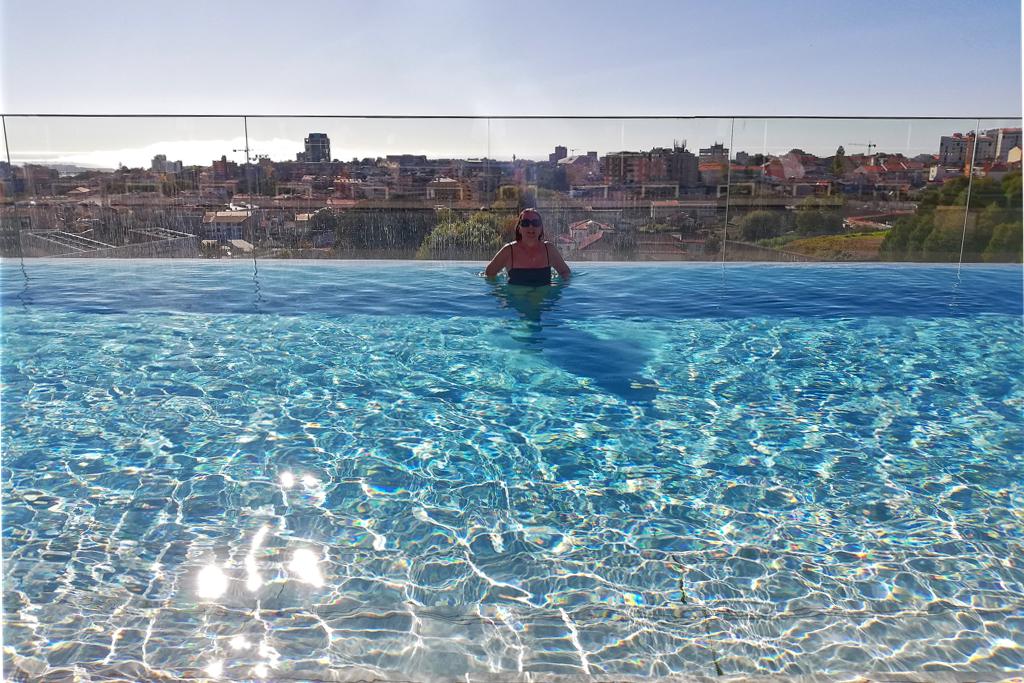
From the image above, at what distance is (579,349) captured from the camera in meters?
4.57

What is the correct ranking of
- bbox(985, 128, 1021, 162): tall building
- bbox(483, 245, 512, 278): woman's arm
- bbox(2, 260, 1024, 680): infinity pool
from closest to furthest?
1. bbox(2, 260, 1024, 680): infinity pool
2. bbox(483, 245, 512, 278): woman's arm
3. bbox(985, 128, 1021, 162): tall building

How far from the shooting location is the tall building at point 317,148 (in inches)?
313

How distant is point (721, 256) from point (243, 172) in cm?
609

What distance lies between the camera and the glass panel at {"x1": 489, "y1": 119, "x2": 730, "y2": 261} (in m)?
7.88

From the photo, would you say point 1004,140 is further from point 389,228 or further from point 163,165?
point 163,165

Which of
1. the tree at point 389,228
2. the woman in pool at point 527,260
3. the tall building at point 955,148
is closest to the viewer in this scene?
the woman in pool at point 527,260

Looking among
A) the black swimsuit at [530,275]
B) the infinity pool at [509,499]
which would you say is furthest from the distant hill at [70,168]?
the black swimsuit at [530,275]

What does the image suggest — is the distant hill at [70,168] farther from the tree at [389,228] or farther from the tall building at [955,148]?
the tall building at [955,148]

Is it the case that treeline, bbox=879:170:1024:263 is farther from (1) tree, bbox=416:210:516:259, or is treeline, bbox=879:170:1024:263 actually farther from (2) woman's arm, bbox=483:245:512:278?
(2) woman's arm, bbox=483:245:512:278

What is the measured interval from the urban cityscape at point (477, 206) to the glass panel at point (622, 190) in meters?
0.02

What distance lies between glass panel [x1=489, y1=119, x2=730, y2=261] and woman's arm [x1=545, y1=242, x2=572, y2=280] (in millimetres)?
1344

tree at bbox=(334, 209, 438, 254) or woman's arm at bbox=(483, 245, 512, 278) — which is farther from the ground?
tree at bbox=(334, 209, 438, 254)

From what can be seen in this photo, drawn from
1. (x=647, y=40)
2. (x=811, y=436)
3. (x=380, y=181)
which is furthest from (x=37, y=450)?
(x=647, y=40)

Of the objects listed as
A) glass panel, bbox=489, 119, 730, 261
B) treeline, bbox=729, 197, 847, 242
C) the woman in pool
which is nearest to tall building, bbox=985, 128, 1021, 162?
treeline, bbox=729, 197, 847, 242
